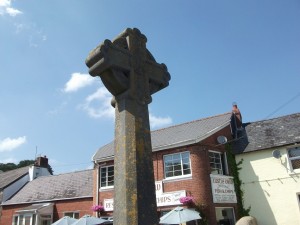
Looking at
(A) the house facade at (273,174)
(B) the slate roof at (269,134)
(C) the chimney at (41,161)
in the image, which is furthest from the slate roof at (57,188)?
(B) the slate roof at (269,134)

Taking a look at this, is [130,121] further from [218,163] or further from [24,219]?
[24,219]

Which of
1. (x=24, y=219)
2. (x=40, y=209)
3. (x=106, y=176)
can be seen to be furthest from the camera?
(x=24, y=219)

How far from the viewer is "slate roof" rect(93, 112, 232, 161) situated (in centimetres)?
Result: 1978

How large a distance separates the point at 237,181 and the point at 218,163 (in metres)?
1.62

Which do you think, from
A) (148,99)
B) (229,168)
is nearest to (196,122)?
(229,168)

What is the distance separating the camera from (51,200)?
28234 millimetres

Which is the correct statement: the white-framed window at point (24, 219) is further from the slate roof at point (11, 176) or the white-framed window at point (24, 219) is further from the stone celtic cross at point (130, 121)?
the stone celtic cross at point (130, 121)

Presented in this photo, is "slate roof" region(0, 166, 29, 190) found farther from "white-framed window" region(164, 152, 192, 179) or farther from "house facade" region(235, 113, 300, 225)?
"house facade" region(235, 113, 300, 225)

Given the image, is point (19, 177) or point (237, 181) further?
point (19, 177)

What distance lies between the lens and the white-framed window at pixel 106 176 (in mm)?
22781

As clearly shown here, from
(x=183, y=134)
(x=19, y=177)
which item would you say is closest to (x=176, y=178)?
(x=183, y=134)

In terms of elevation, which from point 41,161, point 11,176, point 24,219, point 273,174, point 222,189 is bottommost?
point 24,219

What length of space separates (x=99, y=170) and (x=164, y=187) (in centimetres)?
565

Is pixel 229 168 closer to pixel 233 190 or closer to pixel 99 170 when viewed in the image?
pixel 233 190
